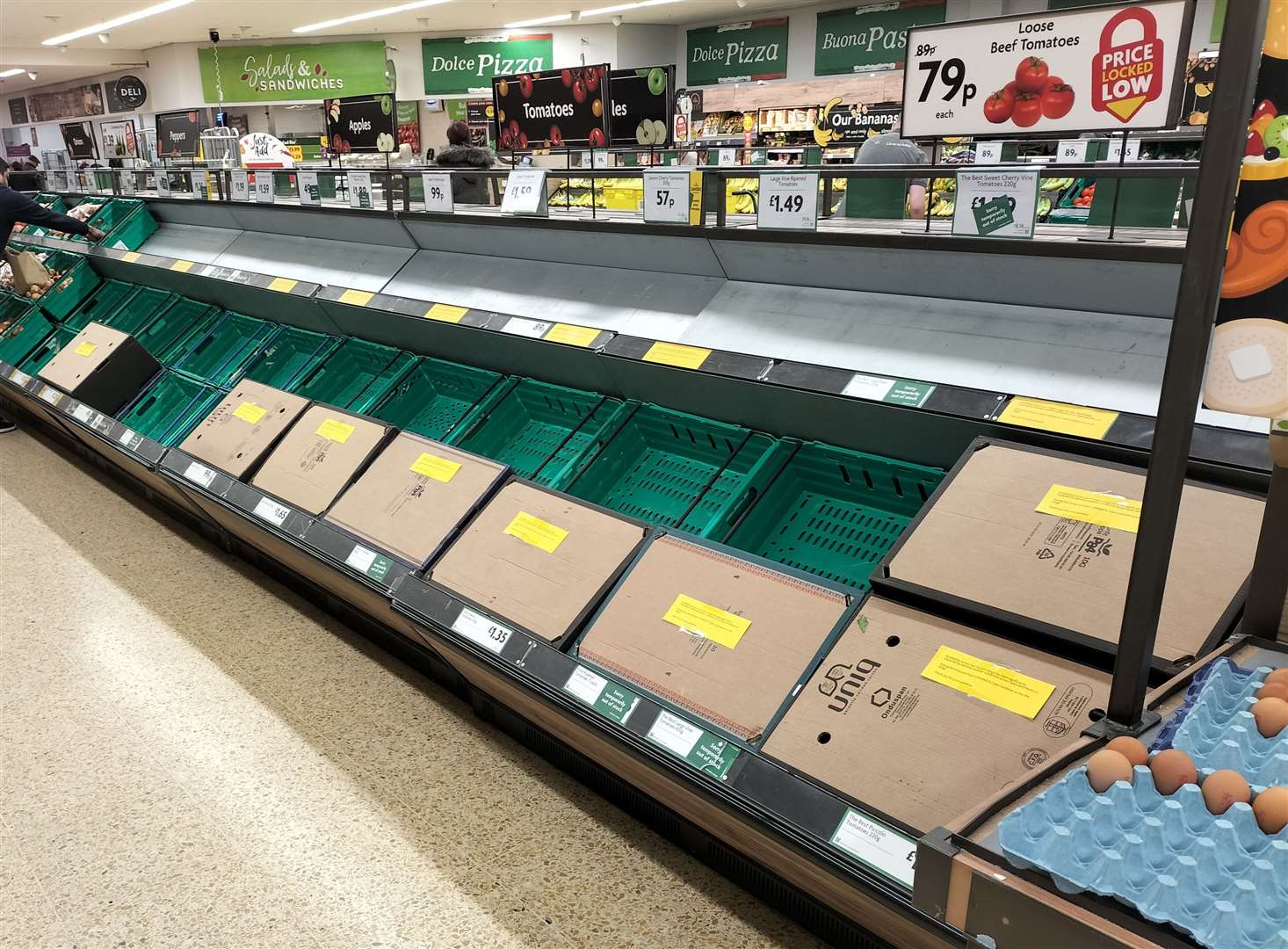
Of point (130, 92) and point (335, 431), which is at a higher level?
point (130, 92)

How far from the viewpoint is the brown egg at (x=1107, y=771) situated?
0.76 meters

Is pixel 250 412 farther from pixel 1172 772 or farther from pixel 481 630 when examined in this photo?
pixel 1172 772

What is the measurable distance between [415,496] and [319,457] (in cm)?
52

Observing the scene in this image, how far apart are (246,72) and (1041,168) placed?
1652cm

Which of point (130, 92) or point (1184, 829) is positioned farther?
point (130, 92)

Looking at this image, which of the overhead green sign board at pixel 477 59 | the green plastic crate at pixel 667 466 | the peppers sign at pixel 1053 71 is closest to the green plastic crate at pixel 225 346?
the green plastic crate at pixel 667 466

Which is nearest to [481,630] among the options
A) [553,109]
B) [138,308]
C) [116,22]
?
[553,109]

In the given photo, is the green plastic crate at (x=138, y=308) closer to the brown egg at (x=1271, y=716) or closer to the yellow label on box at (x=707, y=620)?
the yellow label on box at (x=707, y=620)

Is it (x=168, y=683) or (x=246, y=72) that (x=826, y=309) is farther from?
(x=246, y=72)

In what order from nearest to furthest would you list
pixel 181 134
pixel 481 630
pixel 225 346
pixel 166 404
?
pixel 481 630
pixel 166 404
pixel 225 346
pixel 181 134

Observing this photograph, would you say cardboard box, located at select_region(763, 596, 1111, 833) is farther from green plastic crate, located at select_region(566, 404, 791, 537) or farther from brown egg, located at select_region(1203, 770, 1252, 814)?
green plastic crate, located at select_region(566, 404, 791, 537)

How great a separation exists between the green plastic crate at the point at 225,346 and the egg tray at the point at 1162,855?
3.74 meters

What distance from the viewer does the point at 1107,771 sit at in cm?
76

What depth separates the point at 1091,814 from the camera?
2.39 feet
